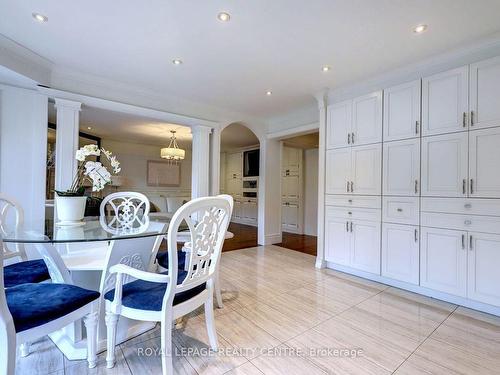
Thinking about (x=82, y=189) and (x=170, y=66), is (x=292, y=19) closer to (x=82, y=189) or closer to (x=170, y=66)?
(x=170, y=66)

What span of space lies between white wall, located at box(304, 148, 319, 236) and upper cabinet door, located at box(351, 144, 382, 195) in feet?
9.56

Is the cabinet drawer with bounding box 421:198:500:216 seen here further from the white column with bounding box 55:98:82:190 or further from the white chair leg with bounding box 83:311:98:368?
the white column with bounding box 55:98:82:190

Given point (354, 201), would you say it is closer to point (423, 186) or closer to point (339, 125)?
point (423, 186)

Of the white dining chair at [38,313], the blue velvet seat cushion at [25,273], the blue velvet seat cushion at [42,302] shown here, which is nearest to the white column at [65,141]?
the blue velvet seat cushion at [25,273]

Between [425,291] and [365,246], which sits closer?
[425,291]

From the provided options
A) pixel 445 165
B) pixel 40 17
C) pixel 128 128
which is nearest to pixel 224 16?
pixel 40 17

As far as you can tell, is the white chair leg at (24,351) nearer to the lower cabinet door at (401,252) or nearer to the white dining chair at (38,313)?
the white dining chair at (38,313)

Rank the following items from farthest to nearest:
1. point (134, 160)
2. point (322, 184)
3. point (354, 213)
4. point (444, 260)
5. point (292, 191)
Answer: point (134, 160) → point (292, 191) → point (322, 184) → point (354, 213) → point (444, 260)

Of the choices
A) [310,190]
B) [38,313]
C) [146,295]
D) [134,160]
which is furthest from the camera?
[134,160]

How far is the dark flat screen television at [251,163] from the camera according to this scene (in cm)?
716

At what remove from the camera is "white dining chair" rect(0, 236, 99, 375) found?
1.01 meters

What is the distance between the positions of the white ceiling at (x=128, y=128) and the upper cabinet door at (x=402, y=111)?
3842mm

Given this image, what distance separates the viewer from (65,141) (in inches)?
115

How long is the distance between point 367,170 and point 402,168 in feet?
1.29
